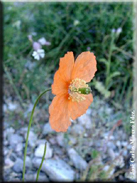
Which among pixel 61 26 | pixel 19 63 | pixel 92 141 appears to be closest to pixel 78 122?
pixel 92 141

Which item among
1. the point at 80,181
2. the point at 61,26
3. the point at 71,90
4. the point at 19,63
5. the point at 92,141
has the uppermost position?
the point at 61,26

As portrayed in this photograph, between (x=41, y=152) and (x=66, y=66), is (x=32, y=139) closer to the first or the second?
(x=41, y=152)

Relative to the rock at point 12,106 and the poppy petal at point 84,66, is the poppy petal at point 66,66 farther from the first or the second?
the rock at point 12,106

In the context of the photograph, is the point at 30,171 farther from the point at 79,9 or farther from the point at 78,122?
the point at 79,9

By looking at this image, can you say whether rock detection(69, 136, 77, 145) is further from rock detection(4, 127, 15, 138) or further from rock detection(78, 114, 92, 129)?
rock detection(4, 127, 15, 138)

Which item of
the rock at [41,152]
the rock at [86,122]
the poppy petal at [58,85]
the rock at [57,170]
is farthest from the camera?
the rock at [86,122]

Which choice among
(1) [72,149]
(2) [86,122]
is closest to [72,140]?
(1) [72,149]

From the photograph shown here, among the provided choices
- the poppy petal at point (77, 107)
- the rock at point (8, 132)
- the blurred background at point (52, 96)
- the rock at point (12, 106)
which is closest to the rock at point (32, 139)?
the blurred background at point (52, 96)
